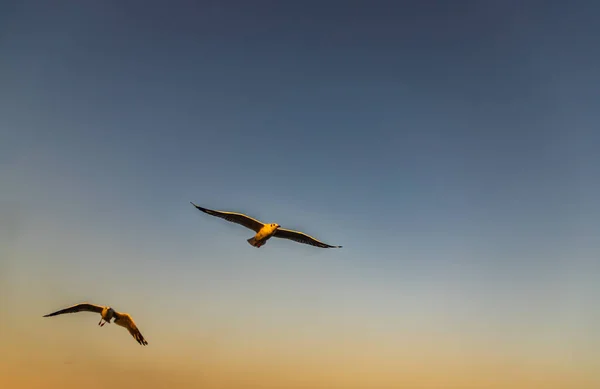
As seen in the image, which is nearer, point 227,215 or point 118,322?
point 227,215

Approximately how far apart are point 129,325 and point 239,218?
13570 millimetres

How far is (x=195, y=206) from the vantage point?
1272 inches

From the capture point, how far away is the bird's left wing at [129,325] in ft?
119

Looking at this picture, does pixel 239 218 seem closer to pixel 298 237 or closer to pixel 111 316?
pixel 298 237

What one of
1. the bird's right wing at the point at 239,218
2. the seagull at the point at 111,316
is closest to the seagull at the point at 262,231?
the bird's right wing at the point at 239,218

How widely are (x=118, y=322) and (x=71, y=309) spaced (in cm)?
383

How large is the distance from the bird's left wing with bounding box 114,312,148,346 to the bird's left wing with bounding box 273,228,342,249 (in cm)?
1422

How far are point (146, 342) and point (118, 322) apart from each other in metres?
3.16

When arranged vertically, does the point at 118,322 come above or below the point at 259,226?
below

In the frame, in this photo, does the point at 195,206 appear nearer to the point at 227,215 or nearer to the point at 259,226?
the point at 227,215

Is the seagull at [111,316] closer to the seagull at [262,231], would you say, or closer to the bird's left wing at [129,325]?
the bird's left wing at [129,325]

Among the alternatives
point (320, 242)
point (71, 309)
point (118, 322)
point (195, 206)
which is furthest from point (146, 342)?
point (320, 242)

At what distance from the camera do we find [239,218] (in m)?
33.8

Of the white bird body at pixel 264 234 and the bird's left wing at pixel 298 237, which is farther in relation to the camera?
the bird's left wing at pixel 298 237
